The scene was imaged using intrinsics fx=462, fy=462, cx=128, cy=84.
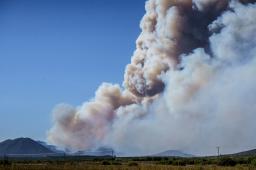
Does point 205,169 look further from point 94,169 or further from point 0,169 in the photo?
point 0,169

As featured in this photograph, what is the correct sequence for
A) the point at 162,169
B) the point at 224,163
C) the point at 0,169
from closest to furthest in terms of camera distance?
the point at 0,169
the point at 162,169
the point at 224,163

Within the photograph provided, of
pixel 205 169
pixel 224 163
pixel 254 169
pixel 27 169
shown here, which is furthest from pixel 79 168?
pixel 224 163

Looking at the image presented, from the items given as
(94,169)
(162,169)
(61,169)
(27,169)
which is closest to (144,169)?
(162,169)

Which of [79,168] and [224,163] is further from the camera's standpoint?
[224,163]

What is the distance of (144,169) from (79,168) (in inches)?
165

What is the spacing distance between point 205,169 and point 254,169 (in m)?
3.41

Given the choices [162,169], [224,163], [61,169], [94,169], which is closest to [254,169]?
[162,169]

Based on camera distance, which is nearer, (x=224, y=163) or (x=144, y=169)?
(x=144, y=169)

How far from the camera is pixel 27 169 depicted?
28797mm

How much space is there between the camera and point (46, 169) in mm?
29594

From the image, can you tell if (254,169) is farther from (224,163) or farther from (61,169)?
(224,163)

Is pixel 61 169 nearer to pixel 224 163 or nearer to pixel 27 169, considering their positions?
pixel 27 169

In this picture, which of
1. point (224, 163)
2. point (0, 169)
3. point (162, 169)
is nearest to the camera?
point (0, 169)

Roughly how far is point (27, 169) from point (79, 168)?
3.31 m
